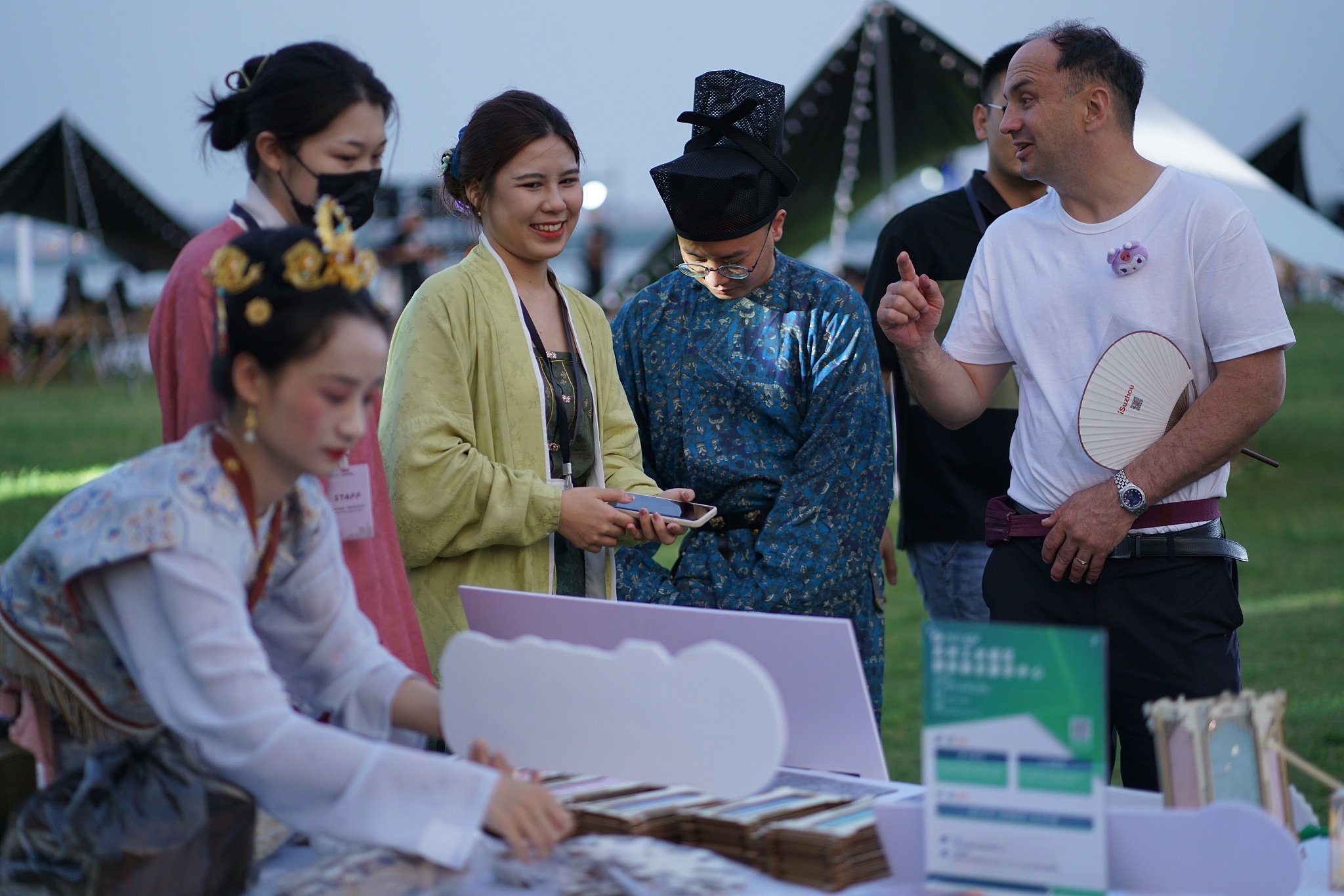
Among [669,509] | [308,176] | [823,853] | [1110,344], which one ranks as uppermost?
[308,176]

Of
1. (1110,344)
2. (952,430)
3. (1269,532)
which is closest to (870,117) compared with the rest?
(1269,532)

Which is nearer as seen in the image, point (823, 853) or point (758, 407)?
point (823, 853)

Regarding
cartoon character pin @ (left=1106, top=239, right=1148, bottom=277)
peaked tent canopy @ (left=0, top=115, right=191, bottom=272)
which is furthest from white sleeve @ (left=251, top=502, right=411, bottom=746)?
peaked tent canopy @ (left=0, top=115, right=191, bottom=272)

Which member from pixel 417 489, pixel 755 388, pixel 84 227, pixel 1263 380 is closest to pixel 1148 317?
pixel 1263 380

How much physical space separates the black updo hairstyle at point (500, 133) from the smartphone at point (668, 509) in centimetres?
59

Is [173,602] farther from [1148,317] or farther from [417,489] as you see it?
[1148,317]

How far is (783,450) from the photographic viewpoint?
2156mm

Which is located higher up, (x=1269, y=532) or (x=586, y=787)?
(x=586, y=787)

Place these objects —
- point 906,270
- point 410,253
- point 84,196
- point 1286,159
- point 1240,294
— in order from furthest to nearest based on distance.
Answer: point 1286,159, point 410,253, point 84,196, point 906,270, point 1240,294

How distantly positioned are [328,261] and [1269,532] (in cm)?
617

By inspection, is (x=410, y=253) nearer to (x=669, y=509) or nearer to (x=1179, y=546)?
(x=669, y=509)

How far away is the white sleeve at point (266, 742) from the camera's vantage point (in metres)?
1.15

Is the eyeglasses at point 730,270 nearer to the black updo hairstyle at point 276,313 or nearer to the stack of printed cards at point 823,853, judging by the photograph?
the black updo hairstyle at point 276,313

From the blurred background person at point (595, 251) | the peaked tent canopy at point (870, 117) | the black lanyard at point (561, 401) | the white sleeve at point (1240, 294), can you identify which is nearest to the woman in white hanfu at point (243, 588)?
the black lanyard at point (561, 401)
